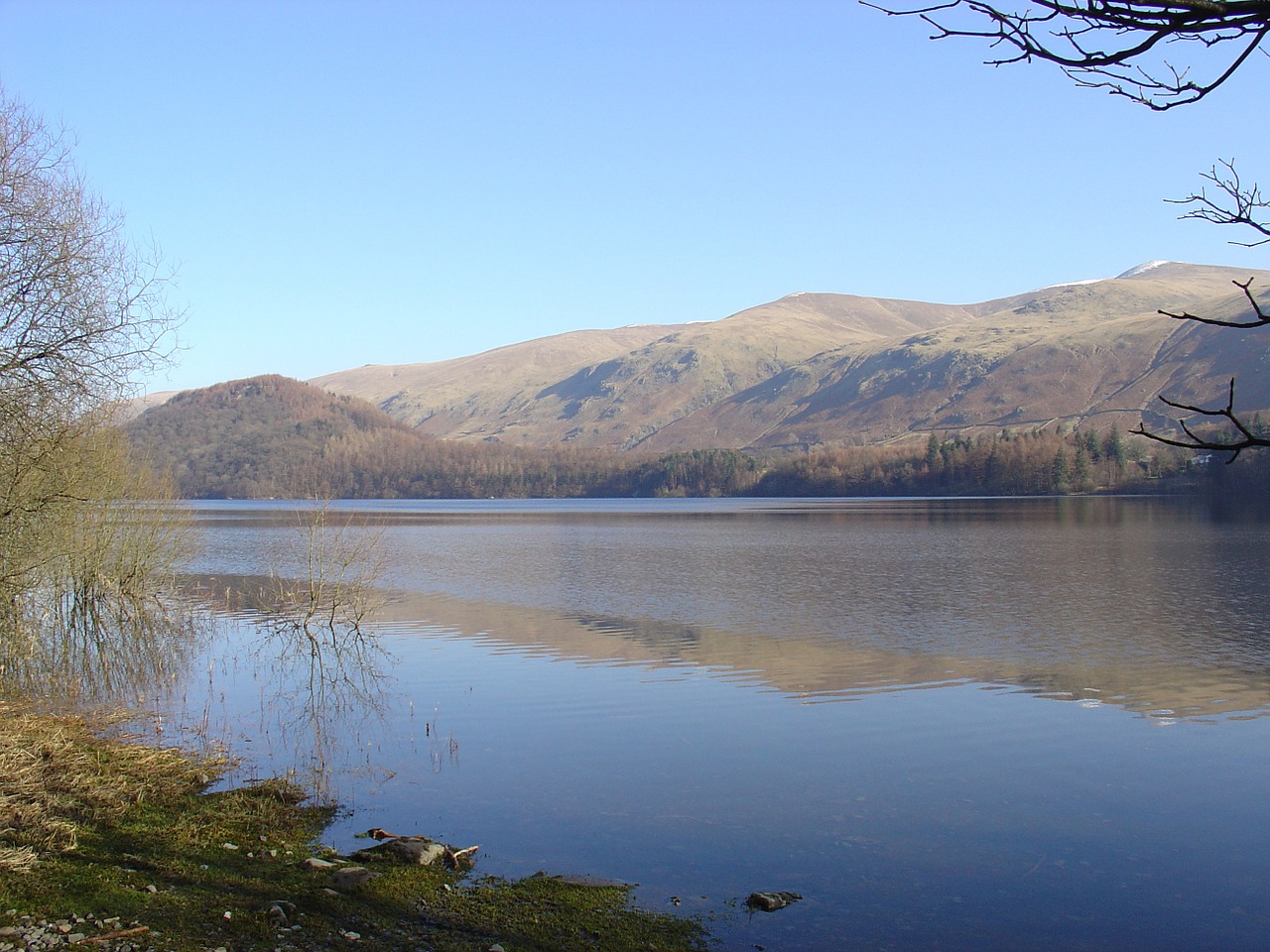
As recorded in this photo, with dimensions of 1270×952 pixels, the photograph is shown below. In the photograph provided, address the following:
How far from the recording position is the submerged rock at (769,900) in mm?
9672

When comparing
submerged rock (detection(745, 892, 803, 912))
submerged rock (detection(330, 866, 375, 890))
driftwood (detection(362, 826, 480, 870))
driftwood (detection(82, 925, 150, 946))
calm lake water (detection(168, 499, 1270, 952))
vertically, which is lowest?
calm lake water (detection(168, 499, 1270, 952))

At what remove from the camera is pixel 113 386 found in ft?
52.5

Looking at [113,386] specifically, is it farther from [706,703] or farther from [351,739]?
[706,703]

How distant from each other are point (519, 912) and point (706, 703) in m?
10.6

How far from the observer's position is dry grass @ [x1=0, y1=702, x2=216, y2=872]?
9.59 meters

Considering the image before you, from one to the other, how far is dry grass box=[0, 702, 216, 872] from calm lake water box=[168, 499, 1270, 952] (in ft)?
6.32

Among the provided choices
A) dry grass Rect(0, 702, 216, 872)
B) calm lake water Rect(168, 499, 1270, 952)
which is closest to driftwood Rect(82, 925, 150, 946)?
dry grass Rect(0, 702, 216, 872)

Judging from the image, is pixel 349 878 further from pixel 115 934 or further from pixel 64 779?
pixel 64 779

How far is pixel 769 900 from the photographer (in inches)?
383

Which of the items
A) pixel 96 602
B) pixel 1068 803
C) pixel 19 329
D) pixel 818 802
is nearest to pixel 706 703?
pixel 818 802

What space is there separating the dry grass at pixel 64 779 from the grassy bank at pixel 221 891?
0.02 m

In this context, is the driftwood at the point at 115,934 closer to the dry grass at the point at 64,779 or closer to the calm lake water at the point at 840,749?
the dry grass at the point at 64,779

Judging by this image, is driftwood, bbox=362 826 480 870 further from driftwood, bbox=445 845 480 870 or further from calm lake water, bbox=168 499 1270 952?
calm lake water, bbox=168 499 1270 952

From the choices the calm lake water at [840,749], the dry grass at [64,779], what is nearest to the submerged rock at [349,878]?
the calm lake water at [840,749]
